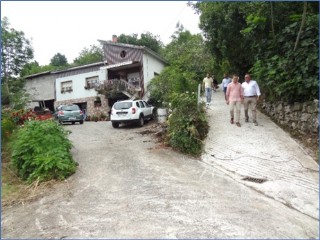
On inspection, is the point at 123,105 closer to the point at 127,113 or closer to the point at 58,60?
the point at 127,113

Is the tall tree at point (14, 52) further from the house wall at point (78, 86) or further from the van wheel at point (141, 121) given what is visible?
the van wheel at point (141, 121)

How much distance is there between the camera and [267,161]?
8195 millimetres

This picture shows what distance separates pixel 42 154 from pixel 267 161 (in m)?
5.81

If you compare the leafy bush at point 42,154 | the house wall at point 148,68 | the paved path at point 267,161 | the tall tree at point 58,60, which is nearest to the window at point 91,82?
the house wall at point 148,68

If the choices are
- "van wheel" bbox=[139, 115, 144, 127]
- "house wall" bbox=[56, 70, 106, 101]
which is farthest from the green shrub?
"house wall" bbox=[56, 70, 106, 101]

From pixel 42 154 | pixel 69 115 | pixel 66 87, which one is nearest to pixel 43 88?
pixel 66 87

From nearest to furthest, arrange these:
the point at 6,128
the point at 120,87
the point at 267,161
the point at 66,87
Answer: the point at 267,161, the point at 6,128, the point at 120,87, the point at 66,87

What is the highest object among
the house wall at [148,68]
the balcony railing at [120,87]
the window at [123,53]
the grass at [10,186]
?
the window at [123,53]

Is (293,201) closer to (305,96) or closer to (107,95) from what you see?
(305,96)

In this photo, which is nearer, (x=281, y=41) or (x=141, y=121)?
(x=281, y=41)

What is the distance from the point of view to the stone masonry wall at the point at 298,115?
8.91 metres

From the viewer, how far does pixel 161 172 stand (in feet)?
26.7

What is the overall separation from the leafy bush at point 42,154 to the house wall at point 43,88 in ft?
82.8

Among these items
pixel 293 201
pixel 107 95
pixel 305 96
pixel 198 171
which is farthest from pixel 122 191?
pixel 107 95
